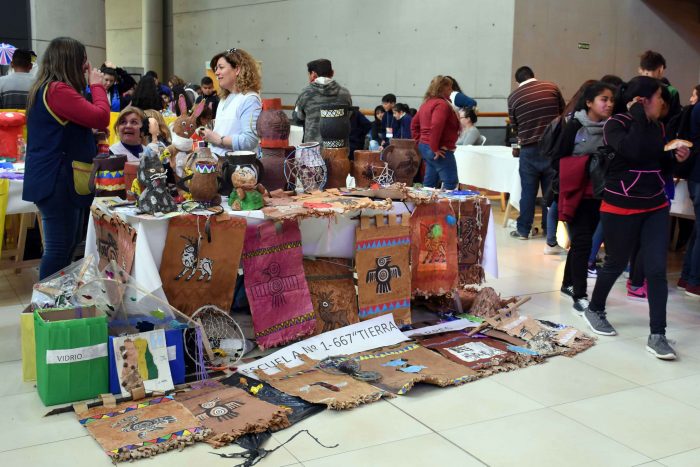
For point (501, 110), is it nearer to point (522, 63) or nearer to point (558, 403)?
point (522, 63)

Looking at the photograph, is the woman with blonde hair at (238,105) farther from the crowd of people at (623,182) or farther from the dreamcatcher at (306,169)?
the crowd of people at (623,182)

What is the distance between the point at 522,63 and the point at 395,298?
293 inches

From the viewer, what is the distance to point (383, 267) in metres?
4.02

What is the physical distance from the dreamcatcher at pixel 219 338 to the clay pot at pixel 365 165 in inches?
45.9

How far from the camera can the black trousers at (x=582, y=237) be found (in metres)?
4.59

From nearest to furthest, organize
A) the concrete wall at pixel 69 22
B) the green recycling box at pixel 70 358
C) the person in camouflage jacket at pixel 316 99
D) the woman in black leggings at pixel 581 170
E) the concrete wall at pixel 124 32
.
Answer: the green recycling box at pixel 70 358
the woman in black leggings at pixel 581 170
the person in camouflage jacket at pixel 316 99
the concrete wall at pixel 69 22
the concrete wall at pixel 124 32

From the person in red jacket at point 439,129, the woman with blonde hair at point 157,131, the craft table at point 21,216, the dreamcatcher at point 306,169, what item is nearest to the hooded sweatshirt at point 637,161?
the dreamcatcher at point 306,169

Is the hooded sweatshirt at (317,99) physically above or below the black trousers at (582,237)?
above

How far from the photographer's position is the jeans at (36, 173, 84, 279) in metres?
3.92

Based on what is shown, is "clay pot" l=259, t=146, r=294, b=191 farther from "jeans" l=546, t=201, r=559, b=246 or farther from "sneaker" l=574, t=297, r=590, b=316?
"jeans" l=546, t=201, r=559, b=246

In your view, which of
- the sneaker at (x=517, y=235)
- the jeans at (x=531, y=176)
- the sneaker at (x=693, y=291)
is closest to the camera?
the sneaker at (x=693, y=291)

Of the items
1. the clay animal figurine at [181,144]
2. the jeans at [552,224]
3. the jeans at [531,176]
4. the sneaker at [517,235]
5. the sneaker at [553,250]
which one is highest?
the clay animal figurine at [181,144]

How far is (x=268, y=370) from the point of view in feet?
11.4

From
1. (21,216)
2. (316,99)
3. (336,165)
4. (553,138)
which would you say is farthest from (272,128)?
(21,216)
